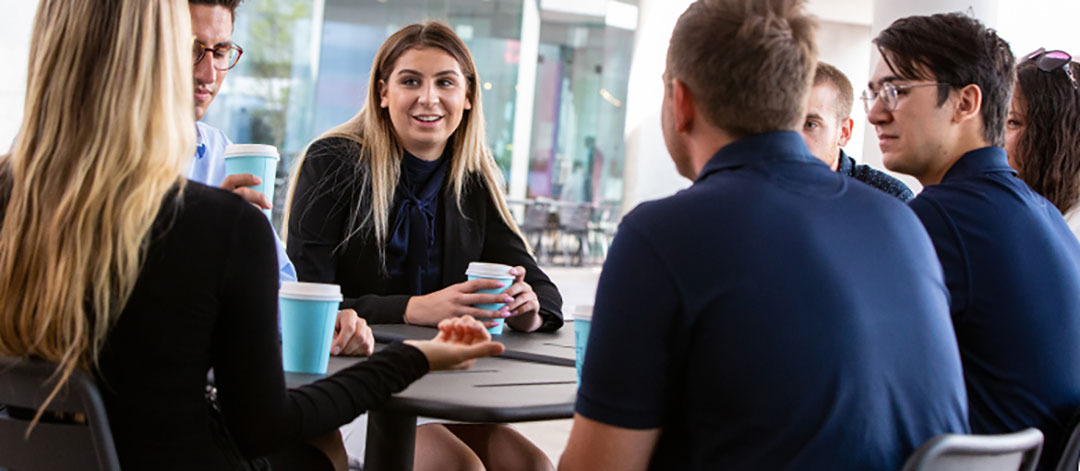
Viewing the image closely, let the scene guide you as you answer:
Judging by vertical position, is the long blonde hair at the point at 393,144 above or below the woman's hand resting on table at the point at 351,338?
→ above

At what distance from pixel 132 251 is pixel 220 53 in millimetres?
1124

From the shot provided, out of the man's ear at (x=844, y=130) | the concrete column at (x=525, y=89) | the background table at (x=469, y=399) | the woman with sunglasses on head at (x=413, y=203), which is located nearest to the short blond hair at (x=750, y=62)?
the background table at (x=469, y=399)

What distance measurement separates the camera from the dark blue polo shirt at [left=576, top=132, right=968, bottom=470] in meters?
0.96

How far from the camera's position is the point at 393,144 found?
2.33 m

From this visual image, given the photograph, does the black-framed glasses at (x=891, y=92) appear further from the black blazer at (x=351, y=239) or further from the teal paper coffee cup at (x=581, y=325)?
the black blazer at (x=351, y=239)

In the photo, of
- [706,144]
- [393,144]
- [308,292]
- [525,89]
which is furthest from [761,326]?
[525,89]

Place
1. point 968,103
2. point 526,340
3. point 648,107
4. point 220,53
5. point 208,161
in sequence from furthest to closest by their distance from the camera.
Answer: point 648,107, point 208,161, point 220,53, point 526,340, point 968,103

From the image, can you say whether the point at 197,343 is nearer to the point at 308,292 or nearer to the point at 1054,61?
the point at 308,292

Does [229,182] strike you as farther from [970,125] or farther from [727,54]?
[970,125]

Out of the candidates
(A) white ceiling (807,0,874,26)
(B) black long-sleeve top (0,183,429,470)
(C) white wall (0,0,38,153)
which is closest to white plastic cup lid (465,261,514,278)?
(B) black long-sleeve top (0,183,429,470)

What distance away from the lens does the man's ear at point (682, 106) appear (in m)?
1.12

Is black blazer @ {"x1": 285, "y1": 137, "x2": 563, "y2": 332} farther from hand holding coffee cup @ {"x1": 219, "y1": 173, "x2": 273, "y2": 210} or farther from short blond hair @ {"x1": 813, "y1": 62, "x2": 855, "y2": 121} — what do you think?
short blond hair @ {"x1": 813, "y1": 62, "x2": 855, "y2": 121}

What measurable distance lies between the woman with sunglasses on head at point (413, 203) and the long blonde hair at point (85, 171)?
956mm

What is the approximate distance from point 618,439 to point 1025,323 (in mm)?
714
